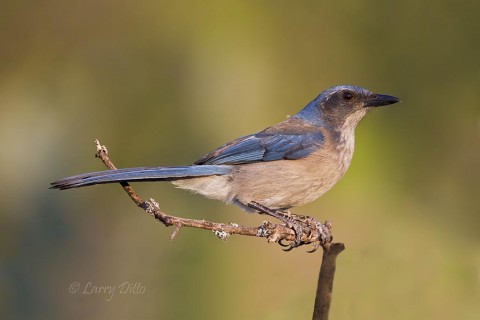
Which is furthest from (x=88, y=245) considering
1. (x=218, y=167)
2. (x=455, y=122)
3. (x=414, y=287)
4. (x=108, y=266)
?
(x=455, y=122)

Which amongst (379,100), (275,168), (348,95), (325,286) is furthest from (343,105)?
(325,286)

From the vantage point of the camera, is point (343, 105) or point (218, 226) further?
point (343, 105)

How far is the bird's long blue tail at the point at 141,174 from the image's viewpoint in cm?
492

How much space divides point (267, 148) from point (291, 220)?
670mm

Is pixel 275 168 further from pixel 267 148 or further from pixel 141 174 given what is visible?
pixel 141 174

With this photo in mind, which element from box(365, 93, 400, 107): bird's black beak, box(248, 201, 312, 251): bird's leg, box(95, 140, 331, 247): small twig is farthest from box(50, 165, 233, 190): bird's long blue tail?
box(365, 93, 400, 107): bird's black beak

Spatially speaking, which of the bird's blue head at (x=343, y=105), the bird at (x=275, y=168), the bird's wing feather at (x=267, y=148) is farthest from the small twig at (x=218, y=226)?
the bird's blue head at (x=343, y=105)

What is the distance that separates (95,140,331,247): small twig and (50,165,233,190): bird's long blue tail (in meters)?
0.22

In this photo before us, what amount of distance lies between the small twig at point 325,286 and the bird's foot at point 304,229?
1.21 metres

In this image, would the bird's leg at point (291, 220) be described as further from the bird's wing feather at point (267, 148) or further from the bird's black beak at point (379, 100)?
the bird's black beak at point (379, 100)

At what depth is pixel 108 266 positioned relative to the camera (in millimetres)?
7434

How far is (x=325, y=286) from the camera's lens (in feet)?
14.5

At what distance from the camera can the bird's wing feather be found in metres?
6.37

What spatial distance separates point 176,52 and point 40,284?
276 centimetres
